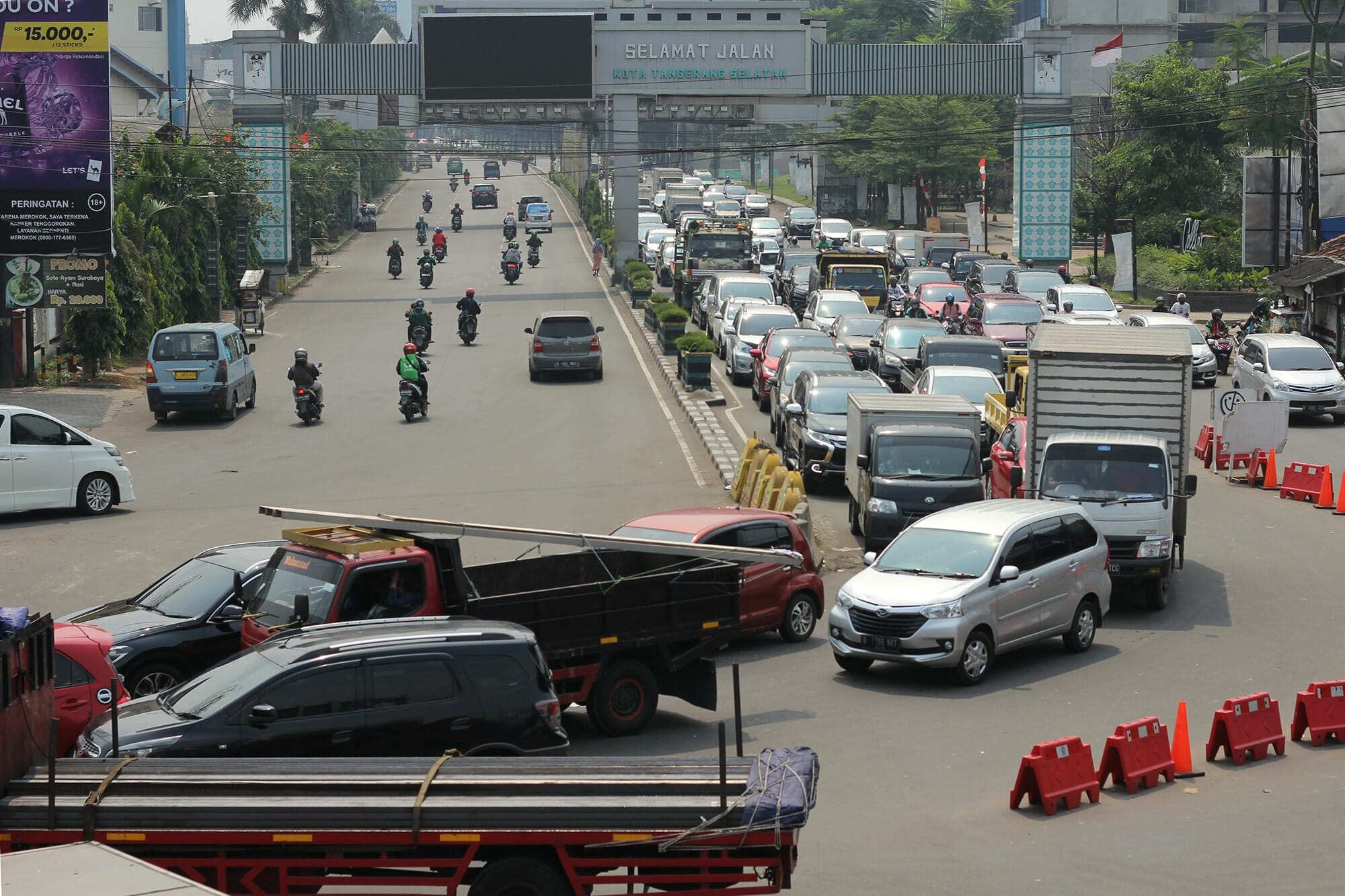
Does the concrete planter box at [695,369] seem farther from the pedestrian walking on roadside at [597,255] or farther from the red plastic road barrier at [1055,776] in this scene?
the pedestrian walking on roadside at [597,255]

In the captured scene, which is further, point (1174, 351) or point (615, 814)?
point (1174, 351)

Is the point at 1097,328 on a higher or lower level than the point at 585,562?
higher

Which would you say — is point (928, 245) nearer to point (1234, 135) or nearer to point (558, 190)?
point (1234, 135)

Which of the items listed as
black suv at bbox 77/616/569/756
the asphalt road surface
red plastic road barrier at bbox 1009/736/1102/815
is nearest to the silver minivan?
the asphalt road surface

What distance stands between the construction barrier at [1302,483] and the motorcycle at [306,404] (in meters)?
17.2

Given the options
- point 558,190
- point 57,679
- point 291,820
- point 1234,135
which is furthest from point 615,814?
point 558,190

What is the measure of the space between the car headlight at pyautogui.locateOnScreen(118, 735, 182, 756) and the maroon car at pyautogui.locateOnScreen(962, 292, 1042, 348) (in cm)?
2840

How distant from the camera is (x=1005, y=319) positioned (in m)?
36.9

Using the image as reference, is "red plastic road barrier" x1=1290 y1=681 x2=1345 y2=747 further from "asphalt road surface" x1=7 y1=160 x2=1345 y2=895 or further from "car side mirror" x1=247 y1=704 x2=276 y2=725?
"car side mirror" x1=247 y1=704 x2=276 y2=725

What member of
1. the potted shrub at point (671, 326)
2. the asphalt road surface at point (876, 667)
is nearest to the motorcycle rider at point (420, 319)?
the asphalt road surface at point (876, 667)

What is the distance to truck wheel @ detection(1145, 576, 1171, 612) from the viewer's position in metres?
17.5

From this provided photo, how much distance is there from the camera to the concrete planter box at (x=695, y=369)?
3325cm

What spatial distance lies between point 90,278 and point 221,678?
2445cm

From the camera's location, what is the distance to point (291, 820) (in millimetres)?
7895
